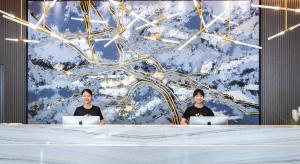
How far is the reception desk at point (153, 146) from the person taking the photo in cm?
129

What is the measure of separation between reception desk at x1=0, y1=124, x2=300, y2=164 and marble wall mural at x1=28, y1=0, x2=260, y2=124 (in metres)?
5.29

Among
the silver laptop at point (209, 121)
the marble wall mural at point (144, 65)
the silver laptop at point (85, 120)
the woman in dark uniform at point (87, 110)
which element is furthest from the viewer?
the marble wall mural at point (144, 65)

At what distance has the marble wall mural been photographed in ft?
21.8

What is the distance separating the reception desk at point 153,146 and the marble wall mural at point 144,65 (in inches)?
208

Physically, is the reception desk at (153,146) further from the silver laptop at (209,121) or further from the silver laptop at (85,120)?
the silver laptop at (85,120)

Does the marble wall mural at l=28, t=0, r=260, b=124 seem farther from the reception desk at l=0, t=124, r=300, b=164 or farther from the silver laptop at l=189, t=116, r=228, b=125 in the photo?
the reception desk at l=0, t=124, r=300, b=164

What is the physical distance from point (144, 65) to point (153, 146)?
5434 millimetres

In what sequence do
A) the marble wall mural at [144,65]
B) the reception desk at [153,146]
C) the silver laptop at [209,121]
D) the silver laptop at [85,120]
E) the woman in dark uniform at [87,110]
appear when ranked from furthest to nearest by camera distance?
the marble wall mural at [144,65] → the woman in dark uniform at [87,110] → the silver laptop at [85,120] → the silver laptop at [209,121] → the reception desk at [153,146]

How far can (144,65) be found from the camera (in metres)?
6.72

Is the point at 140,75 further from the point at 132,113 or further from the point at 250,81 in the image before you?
the point at 250,81

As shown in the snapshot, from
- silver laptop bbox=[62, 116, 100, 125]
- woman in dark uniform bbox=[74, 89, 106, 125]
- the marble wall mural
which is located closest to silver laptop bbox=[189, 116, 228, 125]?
silver laptop bbox=[62, 116, 100, 125]

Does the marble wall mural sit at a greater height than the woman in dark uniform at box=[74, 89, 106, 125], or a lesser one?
greater

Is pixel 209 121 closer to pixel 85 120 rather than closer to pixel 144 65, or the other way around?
pixel 85 120

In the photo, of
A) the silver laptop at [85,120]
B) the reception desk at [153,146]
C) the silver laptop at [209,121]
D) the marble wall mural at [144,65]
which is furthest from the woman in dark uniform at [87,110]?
the reception desk at [153,146]
